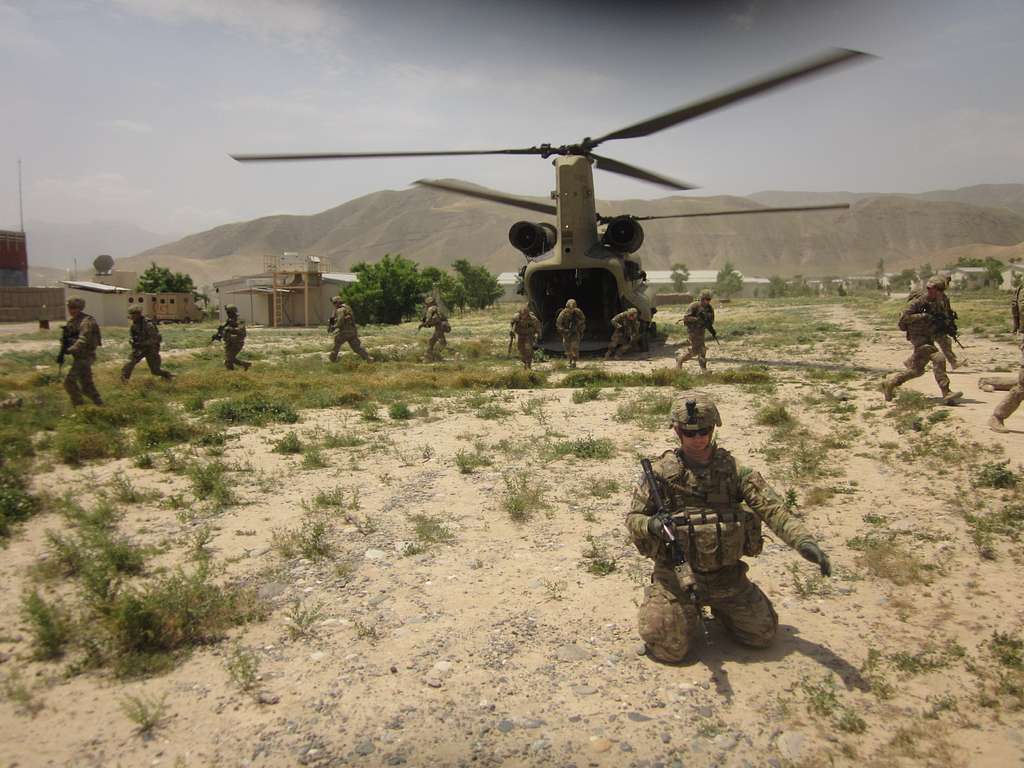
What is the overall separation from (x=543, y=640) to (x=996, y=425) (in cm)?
598

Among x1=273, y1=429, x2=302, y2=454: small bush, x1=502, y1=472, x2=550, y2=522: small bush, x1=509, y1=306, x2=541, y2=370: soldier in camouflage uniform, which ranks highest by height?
x1=509, y1=306, x2=541, y2=370: soldier in camouflage uniform

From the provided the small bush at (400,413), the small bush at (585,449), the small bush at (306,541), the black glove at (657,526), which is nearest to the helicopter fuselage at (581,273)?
the small bush at (400,413)

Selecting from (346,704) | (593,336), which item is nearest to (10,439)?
(346,704)

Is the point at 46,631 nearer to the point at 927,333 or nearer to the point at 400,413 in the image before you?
the point at 400,413

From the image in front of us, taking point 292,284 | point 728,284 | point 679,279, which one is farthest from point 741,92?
point 679,279

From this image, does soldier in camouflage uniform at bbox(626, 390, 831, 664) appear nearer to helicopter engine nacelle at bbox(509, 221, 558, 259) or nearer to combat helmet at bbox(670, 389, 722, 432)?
combat helmet at bbox(670, 389, 722, 432)

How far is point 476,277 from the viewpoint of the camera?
56.0 metres

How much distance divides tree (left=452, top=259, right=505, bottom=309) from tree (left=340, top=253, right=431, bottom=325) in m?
15.6

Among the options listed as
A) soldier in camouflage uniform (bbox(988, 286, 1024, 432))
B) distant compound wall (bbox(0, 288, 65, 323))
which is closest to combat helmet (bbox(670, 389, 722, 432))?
soldier in camouflage uniform (bbox(988, 286, 1024, 432))

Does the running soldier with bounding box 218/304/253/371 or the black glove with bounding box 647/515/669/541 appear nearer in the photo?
the black glove with bounding box 647/515/669/541

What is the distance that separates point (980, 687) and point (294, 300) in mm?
38729

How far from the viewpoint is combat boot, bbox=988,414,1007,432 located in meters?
7.39

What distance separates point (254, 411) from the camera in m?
10.5

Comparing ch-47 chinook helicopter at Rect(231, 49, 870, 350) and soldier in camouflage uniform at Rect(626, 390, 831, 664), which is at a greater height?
ch-47 chinook helicopter at Rect(231, 49, 870, 350)
